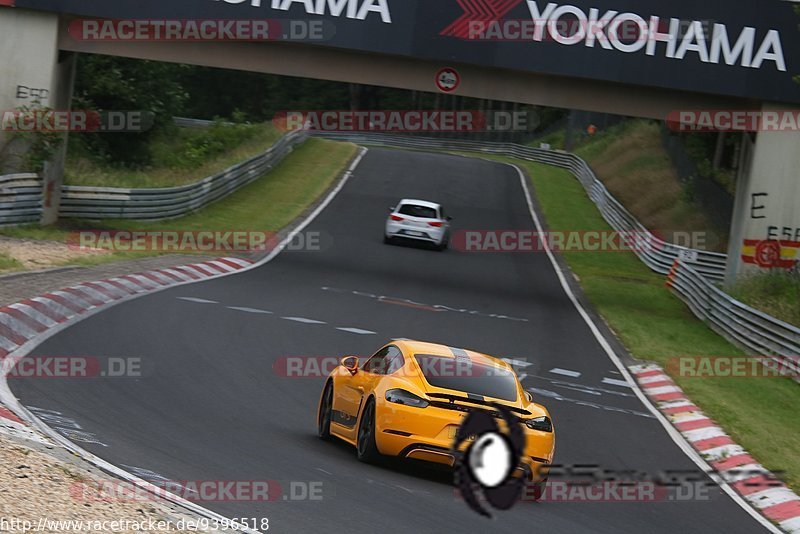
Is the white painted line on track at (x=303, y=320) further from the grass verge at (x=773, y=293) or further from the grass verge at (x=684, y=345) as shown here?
the grass verge at (x=773, y=293)

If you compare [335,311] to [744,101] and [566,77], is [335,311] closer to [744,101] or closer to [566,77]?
[566,77]

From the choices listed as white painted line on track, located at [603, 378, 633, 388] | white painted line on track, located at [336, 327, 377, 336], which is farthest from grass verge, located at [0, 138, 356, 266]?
white painted line on track, located at [603, 378, 633, 388]

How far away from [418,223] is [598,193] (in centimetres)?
1831

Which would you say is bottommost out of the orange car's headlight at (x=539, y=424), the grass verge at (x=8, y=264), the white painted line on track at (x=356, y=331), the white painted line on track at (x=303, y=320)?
the white painted line on track at (x=356, y=331)

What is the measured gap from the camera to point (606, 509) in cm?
951

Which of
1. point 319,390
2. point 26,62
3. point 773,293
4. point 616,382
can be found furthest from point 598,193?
point 319,390

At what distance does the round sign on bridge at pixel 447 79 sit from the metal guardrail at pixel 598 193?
405 inches

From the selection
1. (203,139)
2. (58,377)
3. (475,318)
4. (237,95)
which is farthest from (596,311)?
(237,95)

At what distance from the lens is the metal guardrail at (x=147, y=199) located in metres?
28.3

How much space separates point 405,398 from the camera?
374 inches

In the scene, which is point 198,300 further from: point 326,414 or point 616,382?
point 326,414

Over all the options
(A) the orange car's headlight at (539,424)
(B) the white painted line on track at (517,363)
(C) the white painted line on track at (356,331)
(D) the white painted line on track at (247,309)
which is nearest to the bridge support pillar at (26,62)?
(D) the white painted line on track at (247,309)

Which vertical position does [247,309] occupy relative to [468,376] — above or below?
below

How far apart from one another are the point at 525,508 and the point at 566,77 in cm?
1860
